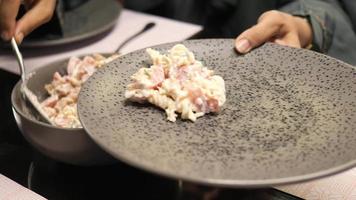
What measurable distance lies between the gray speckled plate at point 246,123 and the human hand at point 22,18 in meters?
0.25

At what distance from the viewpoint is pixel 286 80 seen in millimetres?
674

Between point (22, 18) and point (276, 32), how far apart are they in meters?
0.49

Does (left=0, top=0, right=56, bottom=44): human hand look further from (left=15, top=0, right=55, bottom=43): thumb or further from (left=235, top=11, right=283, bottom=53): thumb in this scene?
(left=235, top=11, right=283, bottom=53): thumb

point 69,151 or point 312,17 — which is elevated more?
point 312,17

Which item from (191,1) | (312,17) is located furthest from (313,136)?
(191,1)

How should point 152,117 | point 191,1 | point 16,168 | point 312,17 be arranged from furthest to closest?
point 191,1, point 312,17, point 16,168, point 152,117

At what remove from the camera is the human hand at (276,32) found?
73 cm

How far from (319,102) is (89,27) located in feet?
2.41

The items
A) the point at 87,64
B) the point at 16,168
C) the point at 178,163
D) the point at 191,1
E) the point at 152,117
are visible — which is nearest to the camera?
the point at 178,163

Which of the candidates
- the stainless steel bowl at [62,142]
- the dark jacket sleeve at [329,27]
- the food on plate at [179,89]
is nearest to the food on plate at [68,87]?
the stainless steel bowl at [62,142]

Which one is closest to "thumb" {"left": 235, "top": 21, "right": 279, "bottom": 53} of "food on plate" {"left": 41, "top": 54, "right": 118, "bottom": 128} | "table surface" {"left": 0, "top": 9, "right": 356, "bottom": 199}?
"food on plate" {"left": 41, "top": 54, "right": 118, "bottom": 128}

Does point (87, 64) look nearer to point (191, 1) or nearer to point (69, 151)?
point (69, 151)

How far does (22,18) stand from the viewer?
852 millimetres

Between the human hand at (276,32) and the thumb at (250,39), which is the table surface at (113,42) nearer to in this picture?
the human hand at (276,32)
